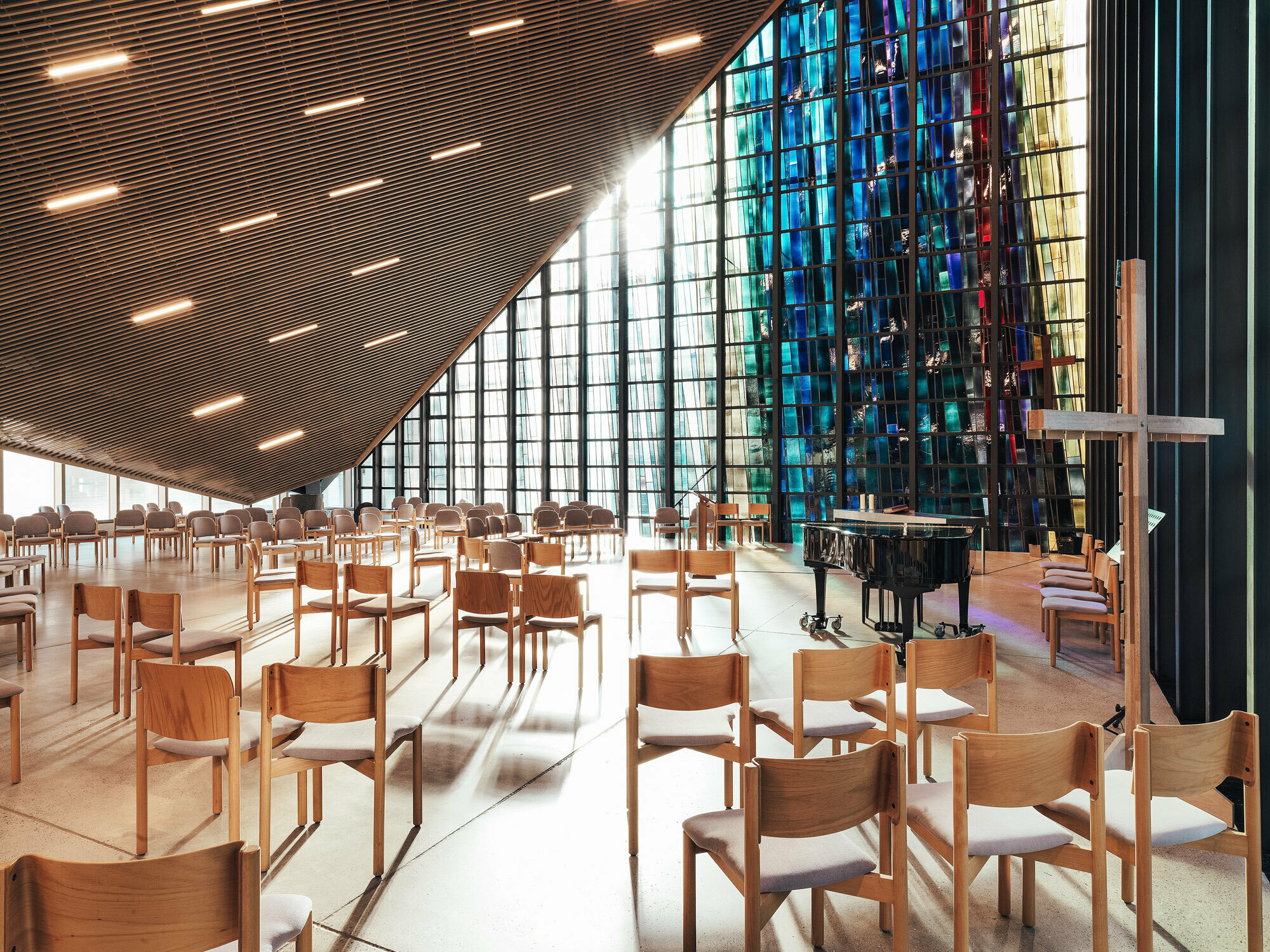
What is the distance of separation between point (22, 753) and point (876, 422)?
13008 mm

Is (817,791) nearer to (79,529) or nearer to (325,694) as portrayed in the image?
(325,694)

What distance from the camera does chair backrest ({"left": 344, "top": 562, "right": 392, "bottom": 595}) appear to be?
5023 mm

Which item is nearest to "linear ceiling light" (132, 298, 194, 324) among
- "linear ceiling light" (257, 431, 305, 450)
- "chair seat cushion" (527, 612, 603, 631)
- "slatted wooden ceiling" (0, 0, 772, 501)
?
"slatted wooden ceiling" (0, 0, 772, 501)

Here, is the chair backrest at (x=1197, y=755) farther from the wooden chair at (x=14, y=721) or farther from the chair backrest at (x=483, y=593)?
the wooden chair at (x=14, y=721)

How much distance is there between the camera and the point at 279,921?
1.58 metres

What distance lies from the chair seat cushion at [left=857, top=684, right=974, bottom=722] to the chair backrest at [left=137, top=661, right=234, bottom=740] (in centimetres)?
239

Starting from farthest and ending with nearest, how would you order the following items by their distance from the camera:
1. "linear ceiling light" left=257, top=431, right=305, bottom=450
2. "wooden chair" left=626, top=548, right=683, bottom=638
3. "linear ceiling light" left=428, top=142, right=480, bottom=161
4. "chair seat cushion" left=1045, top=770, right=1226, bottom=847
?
1. "linear ceiling light" left=257, top=431, right=305, bottom=450
2. "linear ceiling light" left=428, top=142, right=480, bottom=161
3. "wooden chair" left=626, top=548, right=683, bottom=638
4. "chair seat cushion" left=1045, top=770, right=1226, bottom=847

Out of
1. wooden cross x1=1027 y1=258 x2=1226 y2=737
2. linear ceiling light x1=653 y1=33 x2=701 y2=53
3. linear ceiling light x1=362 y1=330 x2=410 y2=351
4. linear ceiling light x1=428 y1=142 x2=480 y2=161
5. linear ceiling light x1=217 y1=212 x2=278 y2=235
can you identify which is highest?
linear ceiling light x1=653 y1=33 x2=701 y2=53

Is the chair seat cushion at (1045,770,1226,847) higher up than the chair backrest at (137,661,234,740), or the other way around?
the chair backrest at (137,661,234,740)

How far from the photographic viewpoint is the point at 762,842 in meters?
1.97

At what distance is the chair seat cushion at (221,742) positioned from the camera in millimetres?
2611

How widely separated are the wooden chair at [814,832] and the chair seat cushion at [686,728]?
72 centimetres

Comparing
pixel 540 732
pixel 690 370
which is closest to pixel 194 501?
pixel 690 370

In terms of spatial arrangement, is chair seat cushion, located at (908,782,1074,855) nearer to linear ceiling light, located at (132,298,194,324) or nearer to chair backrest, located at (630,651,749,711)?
chair backrest, located at (630,651,749,711)
